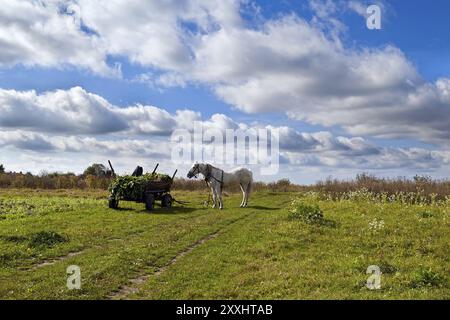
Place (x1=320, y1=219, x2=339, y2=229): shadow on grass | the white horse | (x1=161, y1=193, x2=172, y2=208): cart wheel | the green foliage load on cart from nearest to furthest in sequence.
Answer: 1. (x1=320, y1=219, x2=339, y2=229): shadow on grass
2. the green foliage load on cart
3. the white horse
4. (x1=161, y1=193, x2=172, y2=208): cart wheel

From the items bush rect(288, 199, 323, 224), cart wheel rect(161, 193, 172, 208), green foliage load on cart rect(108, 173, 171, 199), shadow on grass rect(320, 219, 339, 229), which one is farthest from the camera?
cart wheel rect(161, 193, 172, 208)

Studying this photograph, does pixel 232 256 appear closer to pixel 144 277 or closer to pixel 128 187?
pixel 144 277

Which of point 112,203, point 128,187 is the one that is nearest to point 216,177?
point 128,187

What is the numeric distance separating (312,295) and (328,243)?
20.8 ft

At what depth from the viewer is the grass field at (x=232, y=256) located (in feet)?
35.1

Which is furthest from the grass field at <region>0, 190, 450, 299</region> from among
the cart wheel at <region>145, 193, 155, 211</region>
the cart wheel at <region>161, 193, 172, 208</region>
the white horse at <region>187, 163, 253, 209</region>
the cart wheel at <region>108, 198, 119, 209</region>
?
the white horse at <region>187, 163, 253, 209</region>

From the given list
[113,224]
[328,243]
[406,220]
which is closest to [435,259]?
[328,243]

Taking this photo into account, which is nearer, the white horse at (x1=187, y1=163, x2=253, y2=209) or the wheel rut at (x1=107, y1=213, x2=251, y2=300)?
the wheel rut at (x1=107, y1=213, x2=251, y2=300)

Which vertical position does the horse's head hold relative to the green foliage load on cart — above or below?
above

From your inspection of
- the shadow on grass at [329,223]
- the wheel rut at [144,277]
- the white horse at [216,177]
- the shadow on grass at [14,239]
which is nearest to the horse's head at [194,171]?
the white horse at [216,177]

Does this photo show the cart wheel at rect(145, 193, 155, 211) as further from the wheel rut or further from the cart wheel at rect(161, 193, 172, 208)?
the wheel rut

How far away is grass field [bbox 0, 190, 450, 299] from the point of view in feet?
35.1

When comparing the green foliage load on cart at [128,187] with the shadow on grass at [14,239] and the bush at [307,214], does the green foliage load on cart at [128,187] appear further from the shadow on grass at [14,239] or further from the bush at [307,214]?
the shadow on grass at [14,239]
